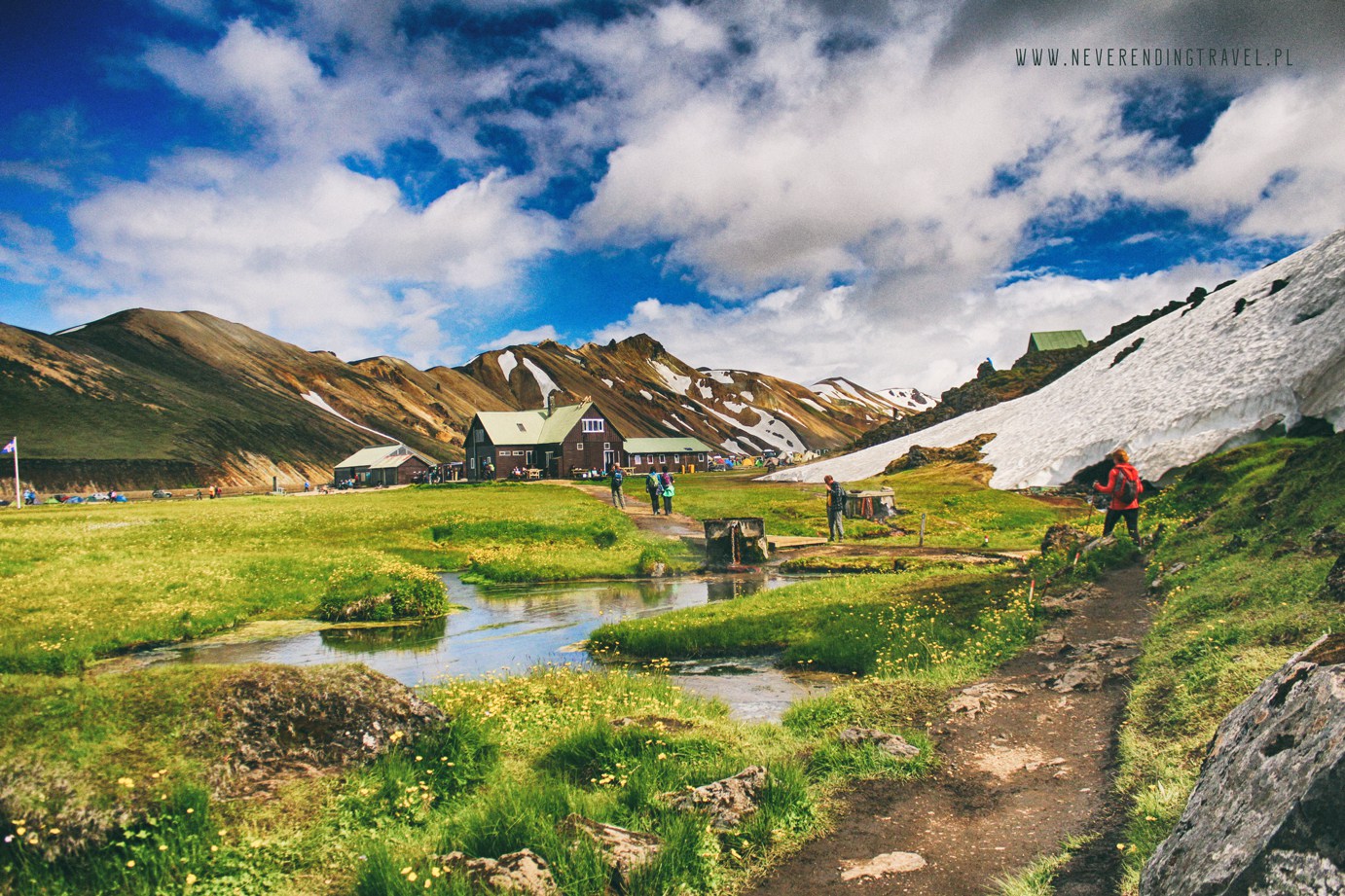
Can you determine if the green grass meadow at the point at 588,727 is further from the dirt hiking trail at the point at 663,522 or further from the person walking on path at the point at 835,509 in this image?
the dirt hiking trail at the point at 663,522

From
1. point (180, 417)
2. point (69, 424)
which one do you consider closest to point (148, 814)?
point (69, 424)

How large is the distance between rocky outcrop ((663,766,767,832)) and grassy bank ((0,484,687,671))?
1605cm

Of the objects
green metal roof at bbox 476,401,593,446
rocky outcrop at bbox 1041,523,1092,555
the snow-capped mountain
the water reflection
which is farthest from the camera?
green metal roof at bbox 476,401,593,446

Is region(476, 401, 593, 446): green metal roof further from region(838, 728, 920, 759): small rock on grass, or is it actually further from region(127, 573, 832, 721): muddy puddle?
region(838, 728, 920, 759): small rock on grass

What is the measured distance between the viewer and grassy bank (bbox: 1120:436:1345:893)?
24.8ft


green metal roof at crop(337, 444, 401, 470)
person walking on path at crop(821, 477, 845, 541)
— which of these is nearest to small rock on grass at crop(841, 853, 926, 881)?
person walking on path at crop(821, 477, 845, 541)

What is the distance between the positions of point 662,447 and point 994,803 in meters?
179

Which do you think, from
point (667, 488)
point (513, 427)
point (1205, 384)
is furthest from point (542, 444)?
point (1205, 384)

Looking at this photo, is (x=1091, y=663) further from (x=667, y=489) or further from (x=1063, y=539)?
(x=667, y=489)

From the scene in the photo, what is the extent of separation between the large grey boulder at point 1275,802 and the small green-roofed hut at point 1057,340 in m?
168

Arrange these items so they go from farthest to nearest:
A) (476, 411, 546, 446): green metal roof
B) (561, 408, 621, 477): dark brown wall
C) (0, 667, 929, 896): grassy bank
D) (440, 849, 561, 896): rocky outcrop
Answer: (476, 411, 546, 446): green metal roof
(561, 408, 621, 477): dark brown wall
(0, 667, 929, 896): grassy bank
(440, 849, 561, 896): rocky outcrop

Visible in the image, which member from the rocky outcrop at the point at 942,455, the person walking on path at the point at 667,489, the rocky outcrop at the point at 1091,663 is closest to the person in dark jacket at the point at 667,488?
the person walking on path at the point at 667,489

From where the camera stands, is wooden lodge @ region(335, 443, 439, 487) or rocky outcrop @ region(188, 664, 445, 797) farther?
wooden lodge @ region(335, 443, 439, 487)

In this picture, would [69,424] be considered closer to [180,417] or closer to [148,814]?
[180,417]
